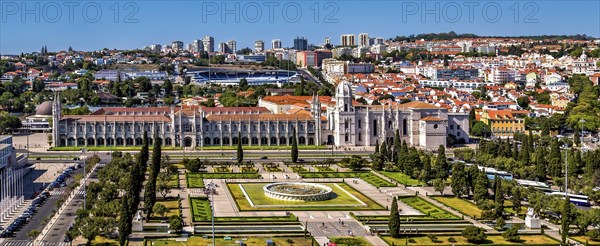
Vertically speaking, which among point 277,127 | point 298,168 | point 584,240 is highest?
point 277,127

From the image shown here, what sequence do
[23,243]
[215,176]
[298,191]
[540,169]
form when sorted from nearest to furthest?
1. [23,243]
2. [298,191]
3. [540,169]
4. [215,176]

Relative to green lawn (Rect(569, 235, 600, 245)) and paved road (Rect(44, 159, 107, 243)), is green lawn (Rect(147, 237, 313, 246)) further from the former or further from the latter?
green lawn (Rect(569, 235, 600, 245))

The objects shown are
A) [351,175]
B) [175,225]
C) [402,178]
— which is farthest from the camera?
[351,175]

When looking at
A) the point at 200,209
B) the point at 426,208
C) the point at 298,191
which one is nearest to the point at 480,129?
the point at 298,191

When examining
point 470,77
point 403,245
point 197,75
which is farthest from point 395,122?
point 197,75

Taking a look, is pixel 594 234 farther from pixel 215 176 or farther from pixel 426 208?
pixel 215 176

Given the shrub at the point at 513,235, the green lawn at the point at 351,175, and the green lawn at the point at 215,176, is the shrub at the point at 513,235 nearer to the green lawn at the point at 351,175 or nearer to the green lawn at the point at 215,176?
the green lawn at the point at 351,175

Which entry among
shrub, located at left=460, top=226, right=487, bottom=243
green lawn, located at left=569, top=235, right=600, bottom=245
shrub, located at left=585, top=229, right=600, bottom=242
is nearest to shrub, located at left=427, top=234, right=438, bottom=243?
shrub, located at left=460, top=226, right=487, bottom=243
